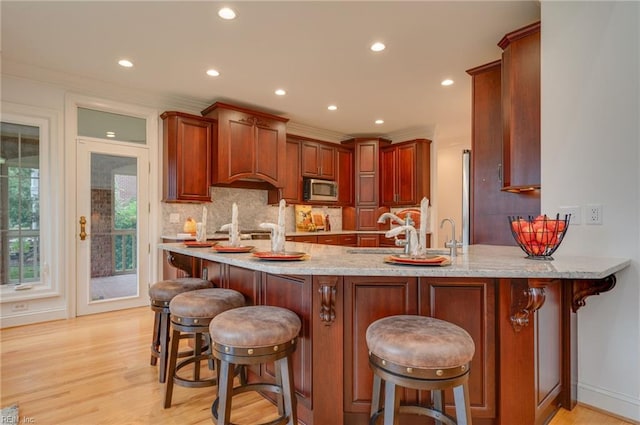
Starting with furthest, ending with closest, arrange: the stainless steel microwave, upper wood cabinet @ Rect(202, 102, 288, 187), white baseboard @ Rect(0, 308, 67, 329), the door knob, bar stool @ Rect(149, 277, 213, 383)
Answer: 1. the stainless steel microwave
2. upper wood cabinet @ Rect(202, 102, 288, 187)
3. the door knob
4. white baseboard @ Rect(0, 308, 67, 329)
5. bar stool @ Rect(149, 277, 213, 383)

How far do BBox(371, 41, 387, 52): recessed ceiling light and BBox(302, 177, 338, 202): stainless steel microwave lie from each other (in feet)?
8.96

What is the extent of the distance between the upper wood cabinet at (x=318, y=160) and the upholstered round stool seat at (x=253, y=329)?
4.15 meters

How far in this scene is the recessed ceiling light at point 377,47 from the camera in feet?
9.86

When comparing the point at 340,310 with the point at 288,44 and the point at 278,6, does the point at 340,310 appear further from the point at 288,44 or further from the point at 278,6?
the point at 288,44

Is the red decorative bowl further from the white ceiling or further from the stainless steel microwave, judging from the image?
the stainless steel microwave

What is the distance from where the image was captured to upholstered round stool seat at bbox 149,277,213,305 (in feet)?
7.36

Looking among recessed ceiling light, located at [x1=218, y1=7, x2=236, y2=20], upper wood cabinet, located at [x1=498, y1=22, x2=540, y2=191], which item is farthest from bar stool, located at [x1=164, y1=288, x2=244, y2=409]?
upper wood cabinet, located at [x1=498, y1=22, x2=540, y2=191]

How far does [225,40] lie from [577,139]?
2783mm

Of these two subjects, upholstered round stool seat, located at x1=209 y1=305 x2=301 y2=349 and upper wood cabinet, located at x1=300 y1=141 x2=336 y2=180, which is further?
upper wood cabinet, located at x1=300 y1=141 x2=336 y2=180

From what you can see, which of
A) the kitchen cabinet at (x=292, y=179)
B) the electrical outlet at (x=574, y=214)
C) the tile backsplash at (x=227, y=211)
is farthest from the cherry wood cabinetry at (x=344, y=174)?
the electrical outlet at (x=574, y=214)

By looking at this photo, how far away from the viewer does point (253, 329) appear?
147 cm

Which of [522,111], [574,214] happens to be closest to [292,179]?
[522,111]

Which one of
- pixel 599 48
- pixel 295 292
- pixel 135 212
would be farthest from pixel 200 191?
pixel 599 48

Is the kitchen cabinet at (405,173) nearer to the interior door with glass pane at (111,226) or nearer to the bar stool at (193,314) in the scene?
the interior door with glass pane at (111,226)
